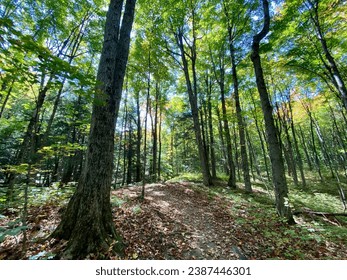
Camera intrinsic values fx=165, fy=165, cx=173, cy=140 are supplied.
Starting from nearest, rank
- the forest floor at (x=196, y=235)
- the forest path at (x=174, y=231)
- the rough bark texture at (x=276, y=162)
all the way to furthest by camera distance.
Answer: the forest floor at (x=196, y=235)
the forest path at (x=174, y=231)
the rough bark texture at (x=276, y=162)

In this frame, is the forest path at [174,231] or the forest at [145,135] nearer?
the forest at [145,135]

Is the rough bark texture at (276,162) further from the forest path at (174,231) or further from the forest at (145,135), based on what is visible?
the forest path at (174,231)

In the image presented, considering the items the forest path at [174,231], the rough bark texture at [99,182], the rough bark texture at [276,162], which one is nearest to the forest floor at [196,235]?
the forest path at [174,231]

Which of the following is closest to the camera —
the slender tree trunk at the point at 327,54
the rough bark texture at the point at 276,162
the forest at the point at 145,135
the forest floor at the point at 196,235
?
the forest at the point at 145,135

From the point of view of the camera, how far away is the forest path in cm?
367

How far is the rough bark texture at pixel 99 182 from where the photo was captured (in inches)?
120

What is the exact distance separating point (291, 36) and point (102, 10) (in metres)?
10.3

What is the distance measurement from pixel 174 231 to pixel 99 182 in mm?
2559

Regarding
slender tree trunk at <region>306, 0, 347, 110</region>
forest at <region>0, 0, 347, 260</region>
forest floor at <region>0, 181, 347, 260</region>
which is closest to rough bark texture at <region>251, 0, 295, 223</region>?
forest at <region>0, 0, 347, 260</region>

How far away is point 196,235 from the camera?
4.52 metres
